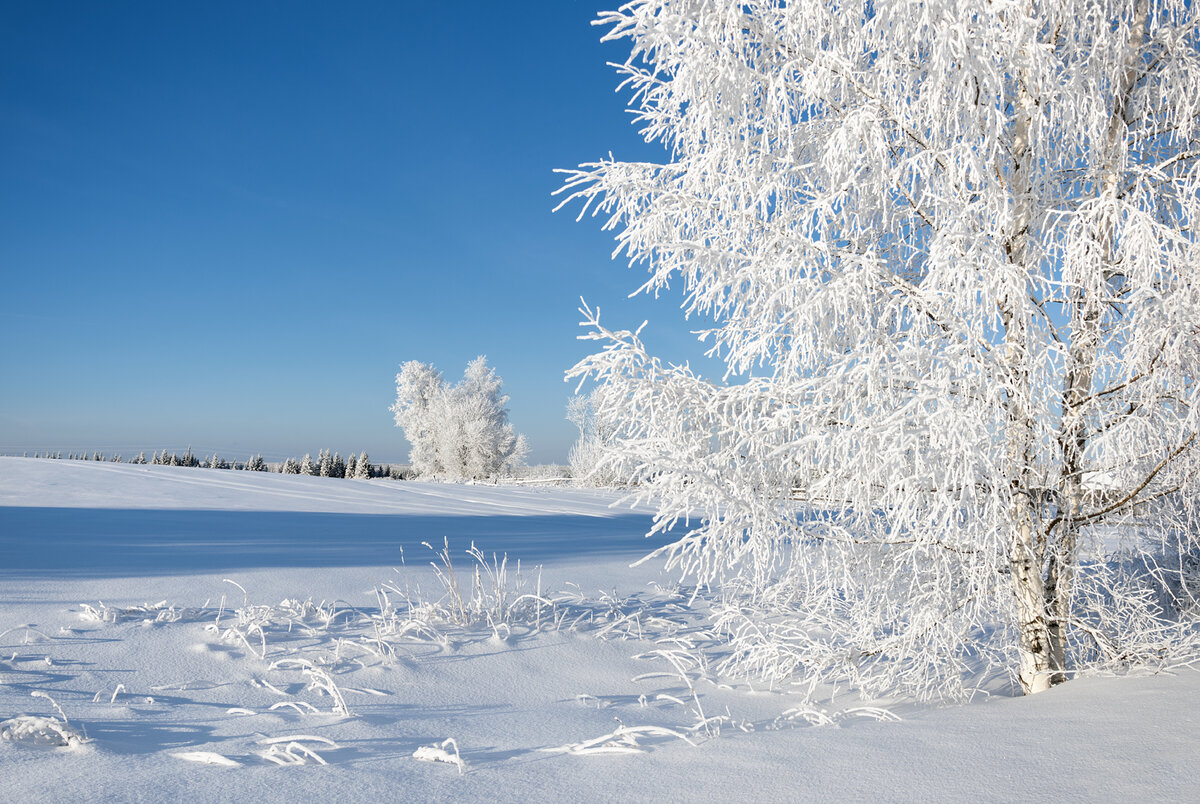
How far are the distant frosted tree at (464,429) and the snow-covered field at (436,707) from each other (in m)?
30.9

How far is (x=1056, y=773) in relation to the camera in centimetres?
197

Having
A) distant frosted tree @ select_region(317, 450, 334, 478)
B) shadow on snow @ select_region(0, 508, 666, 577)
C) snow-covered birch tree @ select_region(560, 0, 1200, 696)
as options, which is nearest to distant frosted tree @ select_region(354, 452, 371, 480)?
distant frosted tree @ select_region(317, 450, 334, 478)

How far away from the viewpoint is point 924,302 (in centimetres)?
297

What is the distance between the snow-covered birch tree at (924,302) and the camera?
110 inches

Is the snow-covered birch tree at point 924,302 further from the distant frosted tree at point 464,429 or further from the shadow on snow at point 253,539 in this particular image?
the distant frosted tree at point 464,429

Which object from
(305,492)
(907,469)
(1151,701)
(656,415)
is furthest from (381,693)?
(305,492)

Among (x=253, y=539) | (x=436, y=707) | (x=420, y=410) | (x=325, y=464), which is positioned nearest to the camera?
(x=436, y=707)

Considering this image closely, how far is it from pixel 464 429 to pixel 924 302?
116 ft

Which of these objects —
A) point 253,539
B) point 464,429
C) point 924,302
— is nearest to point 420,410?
point 464,429

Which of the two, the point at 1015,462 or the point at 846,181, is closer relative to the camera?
the point at 1015,462

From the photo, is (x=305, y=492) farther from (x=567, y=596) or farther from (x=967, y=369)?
(x=967, y=369)

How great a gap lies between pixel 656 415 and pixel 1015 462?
1618 millimetres

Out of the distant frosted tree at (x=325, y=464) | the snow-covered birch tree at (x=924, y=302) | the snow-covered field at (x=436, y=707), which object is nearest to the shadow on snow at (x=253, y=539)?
the snow-covered field at (x=436, y=707)

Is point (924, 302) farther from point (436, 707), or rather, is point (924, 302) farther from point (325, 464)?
point (325, 464)
